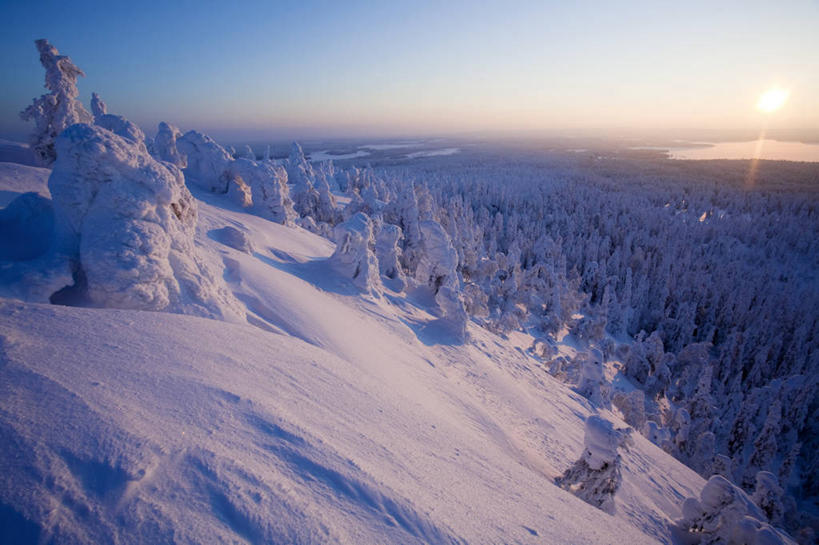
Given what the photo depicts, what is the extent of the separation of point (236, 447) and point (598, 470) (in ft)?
20.8

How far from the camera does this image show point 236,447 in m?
2.57

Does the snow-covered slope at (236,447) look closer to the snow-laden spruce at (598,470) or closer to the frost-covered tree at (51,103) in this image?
the snow-laden spruce at (598,470)

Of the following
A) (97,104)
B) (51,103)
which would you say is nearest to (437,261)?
(51,103)

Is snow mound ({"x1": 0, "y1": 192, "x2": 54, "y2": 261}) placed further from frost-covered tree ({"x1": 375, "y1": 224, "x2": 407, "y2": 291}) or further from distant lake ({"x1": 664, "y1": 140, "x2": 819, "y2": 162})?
distant lake ({"x1": 664, "y1": 140, "x2": 819, "y2": 162})

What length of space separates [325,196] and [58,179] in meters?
23.6

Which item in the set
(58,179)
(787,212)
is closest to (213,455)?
(58,179)

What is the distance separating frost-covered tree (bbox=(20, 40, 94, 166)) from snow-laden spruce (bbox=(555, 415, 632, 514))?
1661cm

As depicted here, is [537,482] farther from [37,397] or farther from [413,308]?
[413,308]

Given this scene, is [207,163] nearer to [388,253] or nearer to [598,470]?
[388,253]

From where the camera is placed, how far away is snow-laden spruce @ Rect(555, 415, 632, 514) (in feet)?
19.5

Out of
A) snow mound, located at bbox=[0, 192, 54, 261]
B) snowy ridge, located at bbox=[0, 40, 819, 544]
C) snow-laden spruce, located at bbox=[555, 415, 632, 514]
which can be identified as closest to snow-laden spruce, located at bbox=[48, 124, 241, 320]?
snowy ridge, located at bbox=[0, 40, 819, 544]

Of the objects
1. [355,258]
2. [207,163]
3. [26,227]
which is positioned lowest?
[355,258]

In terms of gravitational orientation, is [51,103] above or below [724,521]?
above

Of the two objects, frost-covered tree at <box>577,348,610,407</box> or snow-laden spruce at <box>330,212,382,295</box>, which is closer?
snow-laden spruce at <box>330,212,382,295</box>
